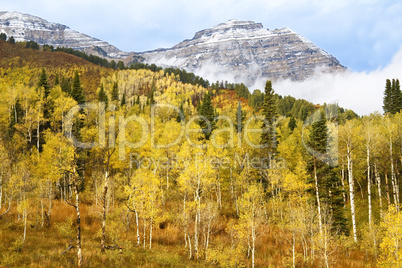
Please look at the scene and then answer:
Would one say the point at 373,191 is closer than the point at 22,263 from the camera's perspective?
No

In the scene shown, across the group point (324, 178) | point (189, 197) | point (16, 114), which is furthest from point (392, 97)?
point (16, 114)

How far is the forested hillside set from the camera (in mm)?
25375

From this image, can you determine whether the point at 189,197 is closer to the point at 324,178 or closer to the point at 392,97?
the point at 324,178

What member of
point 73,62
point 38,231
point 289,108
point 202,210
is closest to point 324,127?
point 202,210

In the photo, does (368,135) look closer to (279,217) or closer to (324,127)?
(324,127)

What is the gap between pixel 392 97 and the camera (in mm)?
78500

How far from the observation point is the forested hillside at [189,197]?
2538 centimetres

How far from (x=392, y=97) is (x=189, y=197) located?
264ft

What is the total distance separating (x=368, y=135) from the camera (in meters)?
34.2

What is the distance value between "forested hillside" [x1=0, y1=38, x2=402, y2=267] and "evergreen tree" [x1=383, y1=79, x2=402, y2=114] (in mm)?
31925

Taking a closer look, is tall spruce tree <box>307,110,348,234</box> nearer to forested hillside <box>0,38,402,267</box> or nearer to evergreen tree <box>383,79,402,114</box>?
forested hillside <box>0,38,402,267</box>

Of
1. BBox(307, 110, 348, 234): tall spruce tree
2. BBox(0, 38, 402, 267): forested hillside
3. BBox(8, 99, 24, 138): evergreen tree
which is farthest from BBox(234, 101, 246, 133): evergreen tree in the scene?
BBox(8, 99, 24, 138): evergreen tree

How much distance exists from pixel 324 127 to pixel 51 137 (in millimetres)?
45168

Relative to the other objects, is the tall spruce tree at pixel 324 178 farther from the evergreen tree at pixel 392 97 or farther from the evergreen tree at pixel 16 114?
the evergreen tree at pixel 16 114
